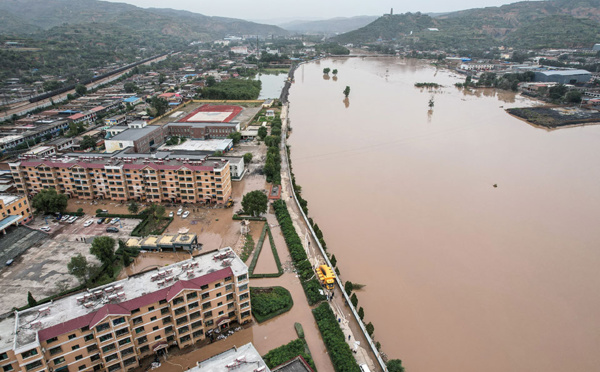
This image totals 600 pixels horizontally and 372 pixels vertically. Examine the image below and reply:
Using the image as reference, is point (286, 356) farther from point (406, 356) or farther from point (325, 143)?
point (325, 143)

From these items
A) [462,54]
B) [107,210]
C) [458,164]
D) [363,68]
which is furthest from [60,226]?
[462,54]

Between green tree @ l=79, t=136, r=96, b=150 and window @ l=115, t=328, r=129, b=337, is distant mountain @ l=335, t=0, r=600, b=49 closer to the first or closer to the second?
green tree @ l=79, t=136, r=96, b=150

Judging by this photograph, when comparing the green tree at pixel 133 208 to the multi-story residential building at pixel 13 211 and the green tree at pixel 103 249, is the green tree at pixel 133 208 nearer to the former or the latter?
the green tree at pixel 103 249

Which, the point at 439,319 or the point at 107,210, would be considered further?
the point at 107,210

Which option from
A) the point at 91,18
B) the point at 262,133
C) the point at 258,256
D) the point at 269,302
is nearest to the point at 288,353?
the point at 269,302

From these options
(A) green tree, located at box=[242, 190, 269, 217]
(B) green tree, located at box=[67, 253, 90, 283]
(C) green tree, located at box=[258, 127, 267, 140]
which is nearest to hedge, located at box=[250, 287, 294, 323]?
(A) green tree, located at box=[242, 190, 269, 217]

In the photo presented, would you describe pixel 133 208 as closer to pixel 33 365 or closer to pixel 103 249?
pixel 103 249
